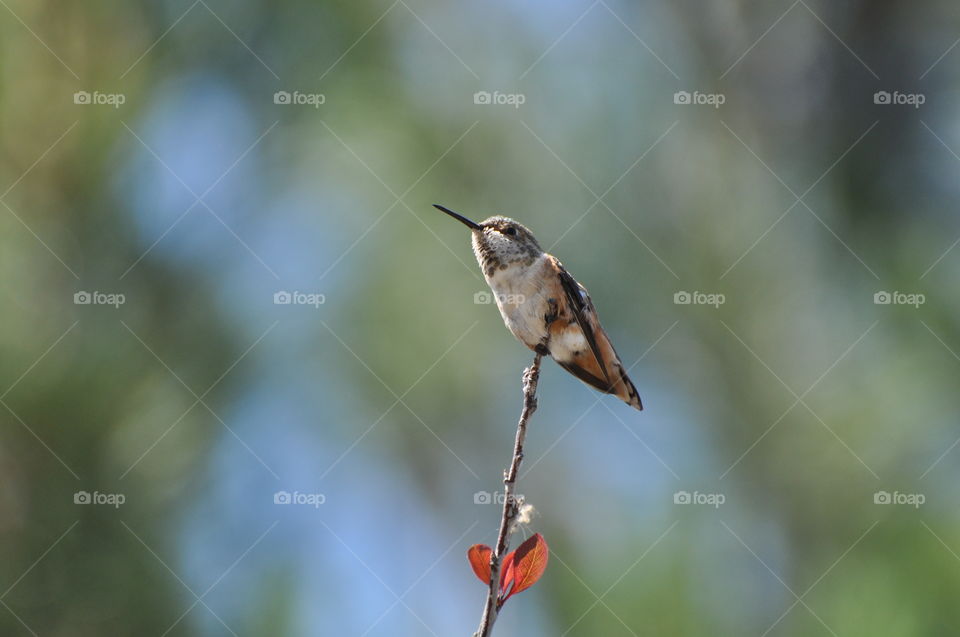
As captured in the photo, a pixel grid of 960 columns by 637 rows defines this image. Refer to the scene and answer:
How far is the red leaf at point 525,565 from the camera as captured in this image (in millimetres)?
2248

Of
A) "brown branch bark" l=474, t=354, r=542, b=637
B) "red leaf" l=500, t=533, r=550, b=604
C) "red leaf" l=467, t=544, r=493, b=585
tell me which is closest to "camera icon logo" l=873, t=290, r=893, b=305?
"brown branch bark" l=474, t=354, r=542, b=637

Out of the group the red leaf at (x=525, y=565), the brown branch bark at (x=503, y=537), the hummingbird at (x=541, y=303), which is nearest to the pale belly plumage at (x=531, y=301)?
the hummingbird at (x=541, y=303)

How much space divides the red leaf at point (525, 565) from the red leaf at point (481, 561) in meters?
0.09

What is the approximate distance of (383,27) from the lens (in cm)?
759

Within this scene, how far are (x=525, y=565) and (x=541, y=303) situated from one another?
1594mm

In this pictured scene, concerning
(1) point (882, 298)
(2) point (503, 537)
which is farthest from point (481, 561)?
(1) point (882, 298)

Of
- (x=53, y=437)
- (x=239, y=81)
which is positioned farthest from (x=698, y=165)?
(x=53, y=437)

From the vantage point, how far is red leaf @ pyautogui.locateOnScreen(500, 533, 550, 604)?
225 cm

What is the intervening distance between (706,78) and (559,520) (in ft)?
14.5

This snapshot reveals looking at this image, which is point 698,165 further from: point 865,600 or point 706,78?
point 865,600

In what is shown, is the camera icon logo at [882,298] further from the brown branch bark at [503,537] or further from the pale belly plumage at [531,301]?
the brown branch bark at [503,537]

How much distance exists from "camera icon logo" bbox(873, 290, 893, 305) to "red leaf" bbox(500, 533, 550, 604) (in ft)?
18.7

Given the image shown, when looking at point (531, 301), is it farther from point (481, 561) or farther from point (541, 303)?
point (481, 561)

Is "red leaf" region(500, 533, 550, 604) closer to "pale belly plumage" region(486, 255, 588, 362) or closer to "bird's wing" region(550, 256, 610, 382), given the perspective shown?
"pale belly plumage" region(486, 255, 588, 362)
